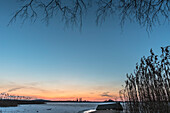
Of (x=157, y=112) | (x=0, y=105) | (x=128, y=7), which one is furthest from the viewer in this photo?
(x=0, y=105)

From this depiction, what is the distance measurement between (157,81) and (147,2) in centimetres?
311

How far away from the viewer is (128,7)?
1.60 metres

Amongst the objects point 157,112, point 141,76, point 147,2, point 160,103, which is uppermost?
point 147,2

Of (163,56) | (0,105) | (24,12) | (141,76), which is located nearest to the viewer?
(24,12)

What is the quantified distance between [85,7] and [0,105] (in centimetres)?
4951

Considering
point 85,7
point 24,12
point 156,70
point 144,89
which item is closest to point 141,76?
point 144,89

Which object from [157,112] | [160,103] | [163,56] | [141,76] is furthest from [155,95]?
[163,56]

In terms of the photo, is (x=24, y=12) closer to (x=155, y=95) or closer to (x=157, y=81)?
(x=157, y=81)

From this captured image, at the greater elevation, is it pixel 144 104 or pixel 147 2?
pixel 147 2

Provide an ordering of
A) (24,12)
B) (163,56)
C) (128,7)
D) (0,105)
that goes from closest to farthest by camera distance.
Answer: (24,12) → (128,7) → (163,56) → (0,105)

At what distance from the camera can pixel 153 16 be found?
63.3 inches

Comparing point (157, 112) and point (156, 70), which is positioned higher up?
point (156, 70)

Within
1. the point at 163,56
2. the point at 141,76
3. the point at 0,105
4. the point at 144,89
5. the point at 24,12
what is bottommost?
the point at 0,105

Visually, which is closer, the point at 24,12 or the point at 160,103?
the point at 24,12
